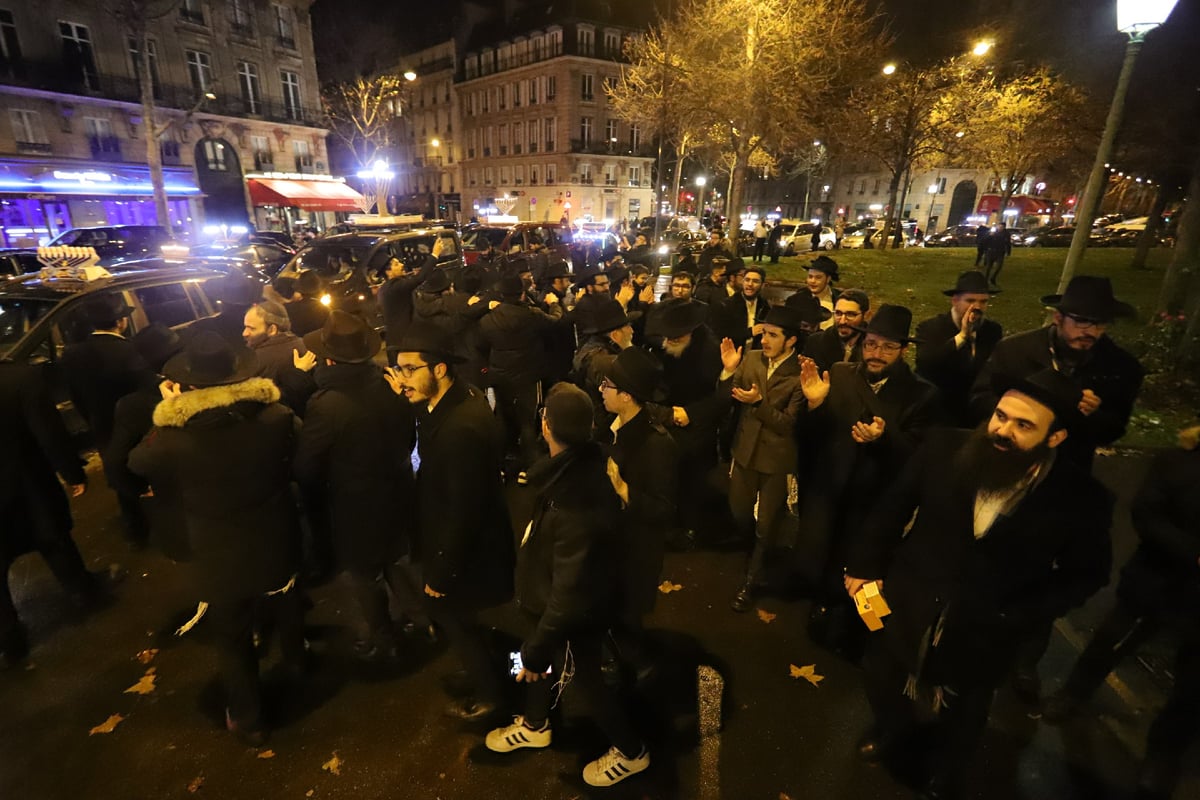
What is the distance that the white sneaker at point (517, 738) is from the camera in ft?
10.2

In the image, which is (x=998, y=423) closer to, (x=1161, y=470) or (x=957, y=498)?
(x=957, y=498)

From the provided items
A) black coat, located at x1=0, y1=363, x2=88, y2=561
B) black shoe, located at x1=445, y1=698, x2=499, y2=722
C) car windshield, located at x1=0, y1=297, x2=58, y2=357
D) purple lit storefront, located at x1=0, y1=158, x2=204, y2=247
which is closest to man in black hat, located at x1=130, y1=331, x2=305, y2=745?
black shoe, located at x1=445, y1=698, x2=499, y2=722

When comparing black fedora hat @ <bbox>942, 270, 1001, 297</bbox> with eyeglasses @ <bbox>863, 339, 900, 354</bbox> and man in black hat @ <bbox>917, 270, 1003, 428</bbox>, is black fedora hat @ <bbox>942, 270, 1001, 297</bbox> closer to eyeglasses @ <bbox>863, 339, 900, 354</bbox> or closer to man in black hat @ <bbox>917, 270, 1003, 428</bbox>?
man in black hat @ <bbox>917, 270, 1003, 428</bbox>

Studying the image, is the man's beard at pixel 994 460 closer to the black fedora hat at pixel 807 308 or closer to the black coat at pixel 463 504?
the black fedora hat at pixel 807 308

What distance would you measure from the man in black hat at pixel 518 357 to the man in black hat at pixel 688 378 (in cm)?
145

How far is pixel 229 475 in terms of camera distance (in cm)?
270

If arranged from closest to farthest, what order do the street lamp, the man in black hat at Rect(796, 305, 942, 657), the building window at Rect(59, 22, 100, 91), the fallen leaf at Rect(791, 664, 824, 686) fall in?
the man in black hat at Rect(796, 305, 942, 657) < the fallen leaf at Rect(791, 664, 824, 686) < the street lamp < the building window at Rect(59, 22, 100, 91)

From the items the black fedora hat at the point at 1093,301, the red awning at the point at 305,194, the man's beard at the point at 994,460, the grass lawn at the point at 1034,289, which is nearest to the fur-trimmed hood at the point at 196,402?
the man's beard at the point at 994,460

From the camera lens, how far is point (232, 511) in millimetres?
2771

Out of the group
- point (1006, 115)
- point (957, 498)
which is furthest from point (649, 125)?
point (957, 498)

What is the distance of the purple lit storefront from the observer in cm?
2405

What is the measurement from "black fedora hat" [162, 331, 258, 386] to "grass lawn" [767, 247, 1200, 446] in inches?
274

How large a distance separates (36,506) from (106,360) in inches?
47.6

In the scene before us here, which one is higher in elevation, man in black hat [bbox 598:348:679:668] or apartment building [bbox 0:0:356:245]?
apartment building [bbox 0:0:356:245]
